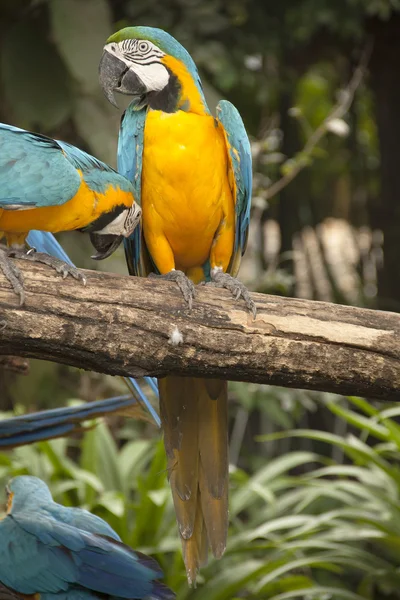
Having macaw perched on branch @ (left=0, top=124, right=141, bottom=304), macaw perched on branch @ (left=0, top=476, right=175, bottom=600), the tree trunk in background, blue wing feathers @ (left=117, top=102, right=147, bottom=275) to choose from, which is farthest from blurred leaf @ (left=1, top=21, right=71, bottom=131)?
the tree trunk in background

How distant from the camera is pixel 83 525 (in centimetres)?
144

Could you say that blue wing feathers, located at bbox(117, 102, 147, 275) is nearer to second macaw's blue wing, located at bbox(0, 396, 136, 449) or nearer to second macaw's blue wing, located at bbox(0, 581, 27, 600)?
second macaw's blue wing, located at bbox(0, 396, 136, 449)

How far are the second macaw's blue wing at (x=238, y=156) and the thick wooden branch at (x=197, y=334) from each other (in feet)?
1.17

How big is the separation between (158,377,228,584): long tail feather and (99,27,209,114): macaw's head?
572 mm

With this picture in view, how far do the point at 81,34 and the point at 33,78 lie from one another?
233mm

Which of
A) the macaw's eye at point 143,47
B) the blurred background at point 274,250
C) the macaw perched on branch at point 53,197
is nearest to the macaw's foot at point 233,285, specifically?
the macaw perched on branch at point 53,197

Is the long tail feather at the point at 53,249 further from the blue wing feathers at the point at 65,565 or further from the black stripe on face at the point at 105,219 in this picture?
the blue wing feathers at the point at 65,565

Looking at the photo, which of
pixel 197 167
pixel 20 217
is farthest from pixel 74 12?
pixel 20 217

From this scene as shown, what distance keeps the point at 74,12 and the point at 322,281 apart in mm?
1955

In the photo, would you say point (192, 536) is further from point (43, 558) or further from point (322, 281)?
point (322, 281)

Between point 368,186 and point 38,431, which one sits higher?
point 38,431

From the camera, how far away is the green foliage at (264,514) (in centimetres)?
217

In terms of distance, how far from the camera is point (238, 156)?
1640mm

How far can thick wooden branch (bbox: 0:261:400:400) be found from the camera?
1207 millimetres
